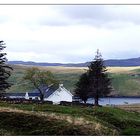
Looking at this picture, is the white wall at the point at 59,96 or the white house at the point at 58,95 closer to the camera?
the white house at the point at 58,95

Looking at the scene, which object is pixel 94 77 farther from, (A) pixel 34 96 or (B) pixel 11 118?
(B) pixel 11 118

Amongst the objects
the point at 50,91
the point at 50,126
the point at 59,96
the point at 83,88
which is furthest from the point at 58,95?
the point at 50,126

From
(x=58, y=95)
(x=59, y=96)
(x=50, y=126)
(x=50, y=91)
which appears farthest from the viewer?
(x=50, y=91)

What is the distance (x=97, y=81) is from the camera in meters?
101

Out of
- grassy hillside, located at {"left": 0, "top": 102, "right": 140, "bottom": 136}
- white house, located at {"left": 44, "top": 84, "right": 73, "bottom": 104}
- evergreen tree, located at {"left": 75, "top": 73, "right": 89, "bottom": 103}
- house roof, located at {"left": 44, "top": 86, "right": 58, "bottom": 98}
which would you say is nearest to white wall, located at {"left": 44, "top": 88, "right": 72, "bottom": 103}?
white house, located at {"left": 44, "top": 84, "right": 73, "bottom": 104}

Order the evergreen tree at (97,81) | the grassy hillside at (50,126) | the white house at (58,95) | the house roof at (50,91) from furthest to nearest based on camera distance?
the white house at (58,95) < the house roof at (50,91) < the evergreen tree at (97,81) < the grassy hillside at (50,126)

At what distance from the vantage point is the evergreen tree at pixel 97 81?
99531 mm

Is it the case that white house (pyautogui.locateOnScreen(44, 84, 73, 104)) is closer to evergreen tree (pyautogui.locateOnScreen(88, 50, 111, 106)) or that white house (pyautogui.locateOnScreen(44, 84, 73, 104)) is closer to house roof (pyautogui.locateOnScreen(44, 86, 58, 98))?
house roof (pyautogui.locateOnScreen(44, 86, 58, 98))


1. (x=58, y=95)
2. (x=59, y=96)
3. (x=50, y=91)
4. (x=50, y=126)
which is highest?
(x=50, y=91)

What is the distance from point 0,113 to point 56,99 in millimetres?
92535

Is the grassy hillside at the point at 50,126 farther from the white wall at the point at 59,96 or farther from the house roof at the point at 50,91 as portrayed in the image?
the white wall at the point at 59,96

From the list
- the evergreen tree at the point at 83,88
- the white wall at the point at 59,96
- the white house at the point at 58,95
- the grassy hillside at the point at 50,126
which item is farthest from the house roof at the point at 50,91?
the grassy hillside at the point at 50,126

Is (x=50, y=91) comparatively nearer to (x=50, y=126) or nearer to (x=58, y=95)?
(x=58, y=95)

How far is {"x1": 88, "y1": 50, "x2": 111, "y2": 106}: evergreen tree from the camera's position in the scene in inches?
3919
